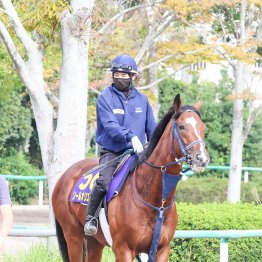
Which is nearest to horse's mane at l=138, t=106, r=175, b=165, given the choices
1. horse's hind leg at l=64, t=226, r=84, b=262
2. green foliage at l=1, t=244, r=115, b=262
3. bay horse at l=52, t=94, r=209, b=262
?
bay horse at l=52, t=94, r=209, b=262

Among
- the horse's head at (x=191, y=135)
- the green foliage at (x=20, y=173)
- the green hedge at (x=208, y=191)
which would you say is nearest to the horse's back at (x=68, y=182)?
the horse's head at (x=191, y=135)

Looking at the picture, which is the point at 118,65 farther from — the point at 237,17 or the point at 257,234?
the point at 237,17

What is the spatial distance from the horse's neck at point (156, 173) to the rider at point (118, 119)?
0.34 meters

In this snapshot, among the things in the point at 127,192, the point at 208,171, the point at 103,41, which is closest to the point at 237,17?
the point at 103,41

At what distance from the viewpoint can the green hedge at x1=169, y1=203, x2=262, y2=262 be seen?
969cm

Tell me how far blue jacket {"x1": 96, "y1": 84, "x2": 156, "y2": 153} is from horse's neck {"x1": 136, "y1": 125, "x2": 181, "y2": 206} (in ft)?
1.39

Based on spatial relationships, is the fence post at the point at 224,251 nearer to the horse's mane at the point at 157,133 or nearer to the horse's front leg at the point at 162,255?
the horse's front leg at the point at 162,255

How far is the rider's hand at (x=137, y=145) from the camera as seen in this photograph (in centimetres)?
719

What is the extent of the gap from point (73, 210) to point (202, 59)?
10751 mm

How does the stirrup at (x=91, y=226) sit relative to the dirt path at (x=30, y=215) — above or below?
above

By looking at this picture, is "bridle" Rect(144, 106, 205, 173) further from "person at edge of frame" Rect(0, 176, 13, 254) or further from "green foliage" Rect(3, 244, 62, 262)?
"green foliage" Rect(3, 244, 62, 262)

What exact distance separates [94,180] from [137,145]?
0.87 m

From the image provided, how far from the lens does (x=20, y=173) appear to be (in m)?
23.6

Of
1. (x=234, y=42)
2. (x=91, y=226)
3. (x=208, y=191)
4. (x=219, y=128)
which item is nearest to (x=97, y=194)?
(x=91, y=226)
